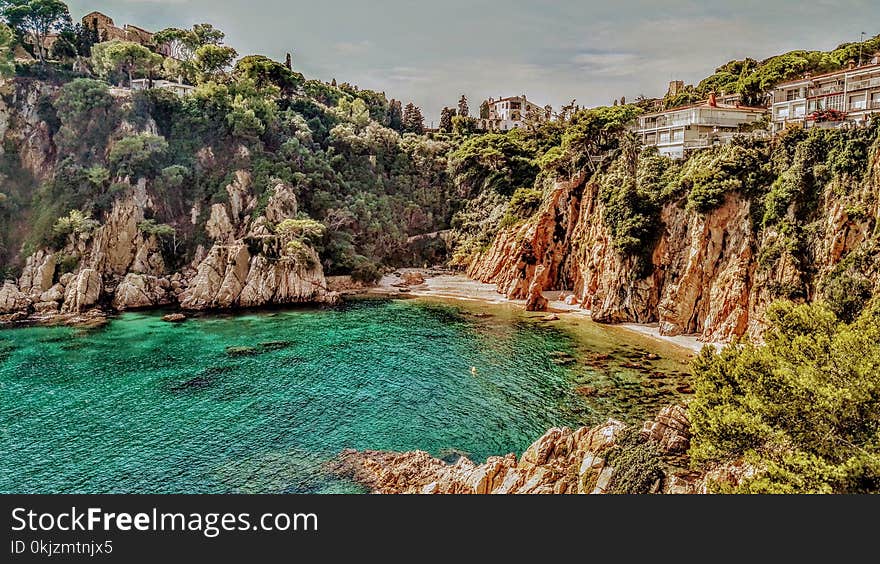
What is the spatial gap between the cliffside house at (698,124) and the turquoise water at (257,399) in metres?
22.6

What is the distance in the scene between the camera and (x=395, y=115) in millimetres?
104250

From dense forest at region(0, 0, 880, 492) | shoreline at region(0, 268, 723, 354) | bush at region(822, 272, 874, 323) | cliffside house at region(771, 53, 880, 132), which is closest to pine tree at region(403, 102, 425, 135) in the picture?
dense forest at region(0, 0, 880, 492)

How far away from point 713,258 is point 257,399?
1359 inches

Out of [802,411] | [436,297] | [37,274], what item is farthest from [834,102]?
[37,274]

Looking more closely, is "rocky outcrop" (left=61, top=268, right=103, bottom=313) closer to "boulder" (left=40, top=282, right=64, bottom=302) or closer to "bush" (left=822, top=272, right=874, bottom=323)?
"boulder" (left=40, top=282, right=64, bottom=302)

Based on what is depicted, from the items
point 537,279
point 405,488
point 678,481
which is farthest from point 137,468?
point 537,279

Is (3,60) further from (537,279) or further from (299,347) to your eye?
(537,279)

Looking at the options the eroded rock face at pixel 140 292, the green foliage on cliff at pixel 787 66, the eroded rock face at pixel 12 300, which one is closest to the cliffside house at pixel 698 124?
the green foliage on cliff at pixel 787 66

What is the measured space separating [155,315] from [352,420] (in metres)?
31.8

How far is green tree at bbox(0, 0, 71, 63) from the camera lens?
68.4 metres

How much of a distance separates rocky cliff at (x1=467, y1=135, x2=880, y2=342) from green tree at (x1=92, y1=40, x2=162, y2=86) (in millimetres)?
54476

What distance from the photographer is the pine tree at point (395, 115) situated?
10156 centimetres

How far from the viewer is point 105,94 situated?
208ft

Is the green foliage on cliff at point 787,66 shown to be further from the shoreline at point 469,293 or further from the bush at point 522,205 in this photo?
the shoreline at point 469,293
